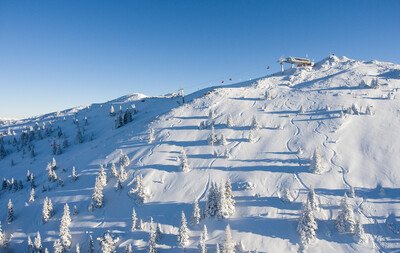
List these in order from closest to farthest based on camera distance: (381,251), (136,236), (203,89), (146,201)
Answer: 1. (381,251)
2. (136,236)
3. (146,201)
4. (203,89)

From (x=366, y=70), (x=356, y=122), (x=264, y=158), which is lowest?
(x=264, y=158)

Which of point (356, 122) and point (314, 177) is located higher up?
point (356, 122)

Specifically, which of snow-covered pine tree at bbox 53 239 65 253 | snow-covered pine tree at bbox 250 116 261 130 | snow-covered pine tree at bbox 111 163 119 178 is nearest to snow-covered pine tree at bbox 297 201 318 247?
snow-covered pine tree at bbox 250 116 261 130

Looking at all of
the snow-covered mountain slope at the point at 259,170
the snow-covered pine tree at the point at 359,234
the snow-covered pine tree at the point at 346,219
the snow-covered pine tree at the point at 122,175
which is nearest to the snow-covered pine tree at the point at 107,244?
the snow-covered mountain slope at the point at 259,170

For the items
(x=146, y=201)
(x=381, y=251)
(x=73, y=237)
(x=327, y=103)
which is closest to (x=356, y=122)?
(x=327, y=103)

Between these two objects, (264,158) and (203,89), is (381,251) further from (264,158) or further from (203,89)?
(203,89)

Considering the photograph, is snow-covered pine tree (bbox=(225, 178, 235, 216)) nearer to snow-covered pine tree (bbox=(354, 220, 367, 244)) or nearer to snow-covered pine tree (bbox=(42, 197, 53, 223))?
snow-covered pine tree (bbox=(354, 220, 367, 244))

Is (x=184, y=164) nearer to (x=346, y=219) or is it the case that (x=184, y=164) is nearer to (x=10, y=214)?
(x=346, y=219)
